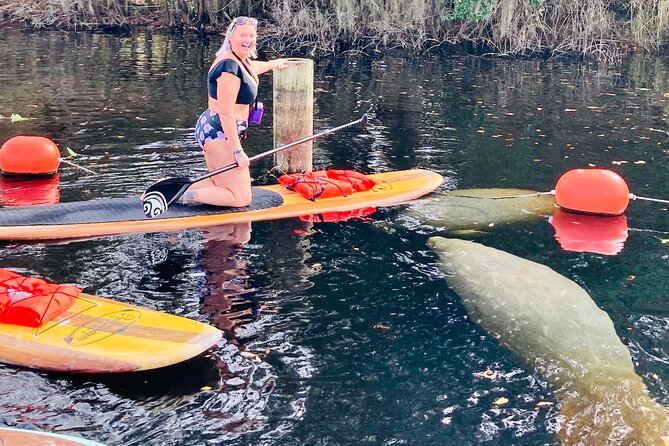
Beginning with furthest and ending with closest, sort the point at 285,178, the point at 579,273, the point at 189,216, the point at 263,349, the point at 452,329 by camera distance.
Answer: the point at 285,178
the point at 189,216
the point at 579,273
the point at 452,329
the point at 263,349

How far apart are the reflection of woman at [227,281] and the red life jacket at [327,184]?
0.82 metres

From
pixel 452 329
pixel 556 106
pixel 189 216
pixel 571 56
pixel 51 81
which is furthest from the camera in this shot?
pixel 571 56

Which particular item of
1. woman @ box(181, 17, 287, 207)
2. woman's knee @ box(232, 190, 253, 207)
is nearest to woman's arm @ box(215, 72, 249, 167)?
woman @ box(181, 17, 287, 207)

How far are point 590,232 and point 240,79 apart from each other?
3.57 metres

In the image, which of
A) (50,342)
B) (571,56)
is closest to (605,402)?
(50,342)

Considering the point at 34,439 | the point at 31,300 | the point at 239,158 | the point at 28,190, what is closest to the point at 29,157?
the point at 28,190

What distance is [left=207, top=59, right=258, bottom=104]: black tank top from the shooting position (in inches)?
272

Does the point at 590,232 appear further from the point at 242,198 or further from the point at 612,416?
the point at 612,416

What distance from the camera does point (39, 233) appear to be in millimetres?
6957

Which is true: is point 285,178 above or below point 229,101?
below

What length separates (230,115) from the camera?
23.1ft

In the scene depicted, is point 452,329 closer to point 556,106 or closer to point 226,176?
point 226,176

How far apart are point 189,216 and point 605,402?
408cm

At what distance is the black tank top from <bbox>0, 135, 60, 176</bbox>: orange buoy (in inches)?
109
